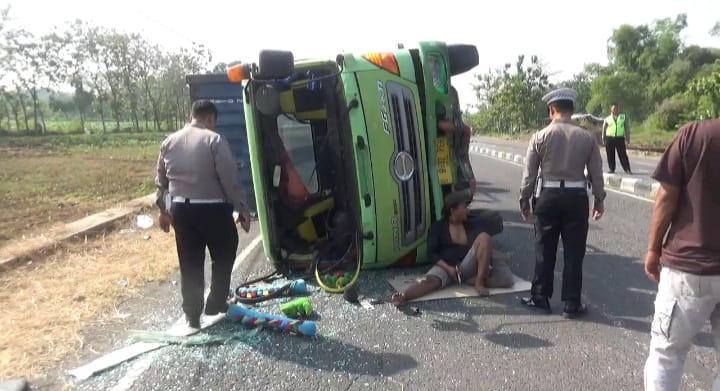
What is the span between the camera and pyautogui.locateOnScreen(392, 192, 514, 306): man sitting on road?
4828 mm

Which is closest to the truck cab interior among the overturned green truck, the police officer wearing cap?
the overturned green truck

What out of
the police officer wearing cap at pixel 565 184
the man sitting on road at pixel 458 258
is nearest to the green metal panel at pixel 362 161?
the man sitting on road at pixel 458 258

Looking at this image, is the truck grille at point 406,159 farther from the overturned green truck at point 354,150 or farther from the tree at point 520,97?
the tree at point 520,97

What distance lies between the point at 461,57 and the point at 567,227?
239 cm

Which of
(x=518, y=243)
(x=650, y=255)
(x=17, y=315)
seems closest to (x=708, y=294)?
(x=650, y=255)

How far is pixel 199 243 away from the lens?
13.8 ft

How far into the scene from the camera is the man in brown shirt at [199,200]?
4.04m

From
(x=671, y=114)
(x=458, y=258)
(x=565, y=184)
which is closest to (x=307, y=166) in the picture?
(x=458, y=258)

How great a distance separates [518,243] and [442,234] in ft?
5.95

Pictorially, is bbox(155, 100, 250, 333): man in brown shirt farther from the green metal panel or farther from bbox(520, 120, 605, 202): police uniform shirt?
bbox(520, 120, 605, 202): police uniform shirt

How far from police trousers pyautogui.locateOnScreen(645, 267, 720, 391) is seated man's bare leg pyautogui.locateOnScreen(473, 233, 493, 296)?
2292 millimetres

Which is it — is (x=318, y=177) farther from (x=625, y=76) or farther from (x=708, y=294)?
(x=625, y=76)

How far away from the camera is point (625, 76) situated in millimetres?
46688

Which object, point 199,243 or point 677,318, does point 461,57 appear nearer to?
point 199,243
